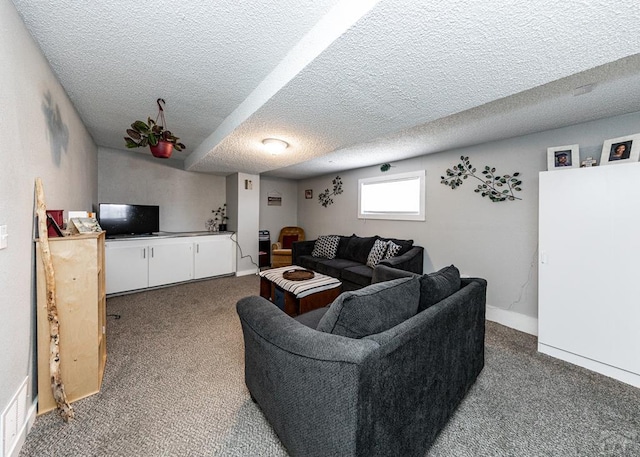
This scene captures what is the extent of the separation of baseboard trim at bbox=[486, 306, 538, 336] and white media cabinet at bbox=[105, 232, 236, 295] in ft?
13.9

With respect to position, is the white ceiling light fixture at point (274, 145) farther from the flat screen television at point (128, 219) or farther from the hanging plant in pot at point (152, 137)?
the flat screen television at point (128, 219)

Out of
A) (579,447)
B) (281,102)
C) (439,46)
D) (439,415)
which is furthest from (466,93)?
(579,447)

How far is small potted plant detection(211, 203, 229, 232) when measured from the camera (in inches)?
203

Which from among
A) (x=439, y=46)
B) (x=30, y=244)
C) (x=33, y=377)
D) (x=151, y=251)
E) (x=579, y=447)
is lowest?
(x=579, y=447)

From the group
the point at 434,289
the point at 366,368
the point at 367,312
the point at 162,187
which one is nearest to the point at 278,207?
the point at 162,187

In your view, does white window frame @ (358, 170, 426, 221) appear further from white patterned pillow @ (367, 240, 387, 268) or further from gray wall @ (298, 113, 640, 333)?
white patterned pillow @ (367, 240, 387, 268)

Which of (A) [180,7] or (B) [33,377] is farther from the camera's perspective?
(B) [33,377]

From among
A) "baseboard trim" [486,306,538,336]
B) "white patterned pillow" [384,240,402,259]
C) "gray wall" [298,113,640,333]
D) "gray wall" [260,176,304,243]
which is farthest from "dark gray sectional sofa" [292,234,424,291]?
A: "gray wall" [260,176,304,243]

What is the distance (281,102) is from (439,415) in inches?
88.8

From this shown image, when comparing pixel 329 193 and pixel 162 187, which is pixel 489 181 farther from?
pixel 162 187

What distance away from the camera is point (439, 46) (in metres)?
1.24

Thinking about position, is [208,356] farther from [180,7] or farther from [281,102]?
[180,7]

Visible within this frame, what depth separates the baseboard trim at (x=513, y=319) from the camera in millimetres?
2691

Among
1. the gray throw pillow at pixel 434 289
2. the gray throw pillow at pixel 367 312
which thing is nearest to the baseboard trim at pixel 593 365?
the gray throw pillow at pixel 434 289
